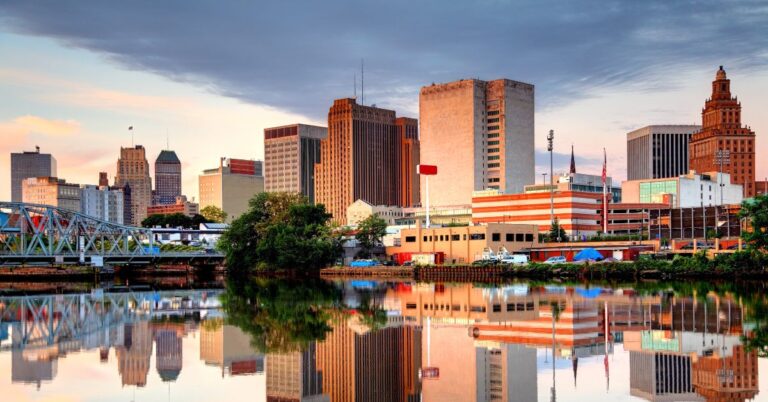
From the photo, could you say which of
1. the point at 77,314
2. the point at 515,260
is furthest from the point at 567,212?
the point at 77,314

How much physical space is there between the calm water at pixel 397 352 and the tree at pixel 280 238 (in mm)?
71946

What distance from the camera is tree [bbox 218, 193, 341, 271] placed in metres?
133

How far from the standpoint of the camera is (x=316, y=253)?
133m

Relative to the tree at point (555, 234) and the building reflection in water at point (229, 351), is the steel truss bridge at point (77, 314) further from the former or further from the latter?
the tree at point (555, 234)

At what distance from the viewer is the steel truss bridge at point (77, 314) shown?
42.2m

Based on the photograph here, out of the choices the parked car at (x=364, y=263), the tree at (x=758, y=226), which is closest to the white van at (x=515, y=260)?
the parked car at (x=364, y=263)

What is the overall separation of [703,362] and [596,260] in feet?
278

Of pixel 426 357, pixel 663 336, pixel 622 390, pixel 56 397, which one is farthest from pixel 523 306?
pixel 56 397

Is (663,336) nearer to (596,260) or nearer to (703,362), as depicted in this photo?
(703,362)

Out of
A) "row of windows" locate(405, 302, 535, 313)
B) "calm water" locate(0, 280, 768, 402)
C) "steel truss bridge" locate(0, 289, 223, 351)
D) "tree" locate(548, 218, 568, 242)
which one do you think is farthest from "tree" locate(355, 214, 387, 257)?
"row of windows" locate(405, 302, 535, 313)

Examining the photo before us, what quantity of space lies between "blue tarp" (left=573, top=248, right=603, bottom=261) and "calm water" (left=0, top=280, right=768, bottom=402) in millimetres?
54467

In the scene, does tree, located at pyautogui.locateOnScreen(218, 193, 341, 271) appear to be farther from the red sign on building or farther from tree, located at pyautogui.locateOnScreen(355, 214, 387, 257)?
the red sign on building

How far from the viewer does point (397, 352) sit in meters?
35.7

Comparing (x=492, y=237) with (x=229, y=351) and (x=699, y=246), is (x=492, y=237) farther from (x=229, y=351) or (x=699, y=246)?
(x=229, y=351)
